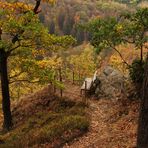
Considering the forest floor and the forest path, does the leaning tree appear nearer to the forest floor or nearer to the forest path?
the forest floor

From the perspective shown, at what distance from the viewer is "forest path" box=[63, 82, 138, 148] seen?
15.1m

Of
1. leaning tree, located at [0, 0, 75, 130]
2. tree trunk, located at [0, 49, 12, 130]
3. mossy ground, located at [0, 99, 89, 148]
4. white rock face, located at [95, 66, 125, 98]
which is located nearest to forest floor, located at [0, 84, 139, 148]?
mossy ground, located at [0, 99, 89, 148]

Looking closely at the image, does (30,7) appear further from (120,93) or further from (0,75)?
(120,93)

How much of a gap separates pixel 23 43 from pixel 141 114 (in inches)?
481

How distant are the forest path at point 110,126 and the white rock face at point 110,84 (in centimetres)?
91

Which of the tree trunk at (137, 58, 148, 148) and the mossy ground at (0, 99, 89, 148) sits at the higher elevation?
the tree trunk at (137, 58, 148, 148)

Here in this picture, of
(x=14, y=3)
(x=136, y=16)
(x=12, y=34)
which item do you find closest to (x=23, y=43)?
(x=12, y=34)

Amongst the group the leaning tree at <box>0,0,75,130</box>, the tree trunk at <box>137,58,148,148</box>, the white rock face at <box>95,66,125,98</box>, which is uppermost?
the leaning tree at <box>0,0,75,130</box>

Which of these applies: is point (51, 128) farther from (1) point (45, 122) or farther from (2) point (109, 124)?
(2) point (109, 124)

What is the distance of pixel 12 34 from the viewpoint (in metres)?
19.4

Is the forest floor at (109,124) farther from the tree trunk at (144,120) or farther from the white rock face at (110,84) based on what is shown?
the tree trunk at (144,120)

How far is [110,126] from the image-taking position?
1800cm

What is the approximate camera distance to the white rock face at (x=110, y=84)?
78.2 feet

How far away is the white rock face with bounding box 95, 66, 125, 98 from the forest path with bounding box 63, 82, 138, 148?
905mm
